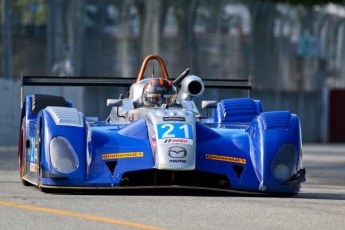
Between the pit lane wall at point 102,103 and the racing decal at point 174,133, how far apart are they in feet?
30.5

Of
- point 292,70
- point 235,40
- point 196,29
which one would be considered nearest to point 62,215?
point 196,29

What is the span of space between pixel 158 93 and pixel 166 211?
3304 mm

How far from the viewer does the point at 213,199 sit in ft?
27.6

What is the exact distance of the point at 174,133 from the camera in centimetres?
879

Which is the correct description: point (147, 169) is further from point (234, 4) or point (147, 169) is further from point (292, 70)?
point (292, 70)

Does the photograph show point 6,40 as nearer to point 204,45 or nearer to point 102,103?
point 102,103

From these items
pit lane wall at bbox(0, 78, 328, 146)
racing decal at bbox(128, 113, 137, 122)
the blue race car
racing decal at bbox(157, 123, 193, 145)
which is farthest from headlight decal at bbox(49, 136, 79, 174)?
pit lane wall at bbox(0, 78, 328, 146)

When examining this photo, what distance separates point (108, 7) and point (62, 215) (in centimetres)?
1354

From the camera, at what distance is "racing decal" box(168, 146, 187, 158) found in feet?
28.2

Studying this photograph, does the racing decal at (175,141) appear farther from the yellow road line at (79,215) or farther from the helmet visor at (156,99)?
the helmet visor at (156,99)

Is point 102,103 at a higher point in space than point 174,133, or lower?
lower

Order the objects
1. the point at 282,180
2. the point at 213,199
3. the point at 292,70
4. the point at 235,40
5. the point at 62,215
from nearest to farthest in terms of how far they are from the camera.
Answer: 1. the point at 62,215
2. the point at 213,199
3. the point at 282,180
4. the point at 235,40
5. the point at 292,70

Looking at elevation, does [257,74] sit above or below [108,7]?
below

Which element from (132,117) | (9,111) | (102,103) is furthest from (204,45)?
(132,117)
